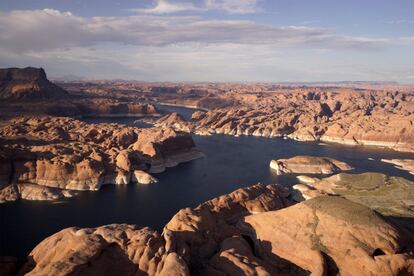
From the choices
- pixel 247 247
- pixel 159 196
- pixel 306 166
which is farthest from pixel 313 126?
pixel 247 247

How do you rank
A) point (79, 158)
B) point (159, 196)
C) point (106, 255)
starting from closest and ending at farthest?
point (106, 255)
point (159, 196)
point (79, 158)

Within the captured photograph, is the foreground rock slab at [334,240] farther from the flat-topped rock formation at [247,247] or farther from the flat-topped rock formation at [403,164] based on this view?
the flat-topped rock formation at [403,164]

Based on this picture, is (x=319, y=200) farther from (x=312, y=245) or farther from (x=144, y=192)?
(x=144, y=192)

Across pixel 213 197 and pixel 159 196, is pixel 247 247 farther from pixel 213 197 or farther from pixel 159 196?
pixel 159 196

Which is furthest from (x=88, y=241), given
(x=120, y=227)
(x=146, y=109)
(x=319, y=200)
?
(x=146, y=109)

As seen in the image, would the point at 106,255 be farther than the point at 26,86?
No

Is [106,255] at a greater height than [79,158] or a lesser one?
greater

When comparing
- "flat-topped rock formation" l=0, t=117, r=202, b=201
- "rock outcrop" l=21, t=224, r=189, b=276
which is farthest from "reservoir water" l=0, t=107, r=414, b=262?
"rock outcrop" l=21, t=224, r=189, b=276
